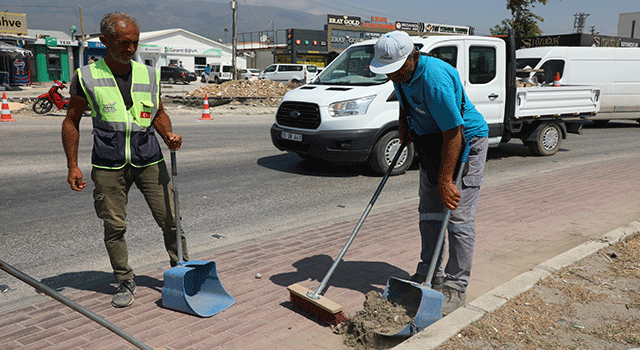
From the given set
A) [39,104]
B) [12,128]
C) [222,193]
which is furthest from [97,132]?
[39,104]

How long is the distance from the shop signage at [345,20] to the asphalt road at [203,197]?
→ 178 feet

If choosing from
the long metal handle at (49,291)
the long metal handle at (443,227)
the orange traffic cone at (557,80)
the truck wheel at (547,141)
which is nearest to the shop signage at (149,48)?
the orange traffic cone at (557,80)

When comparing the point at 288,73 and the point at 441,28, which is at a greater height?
the point at 441,28

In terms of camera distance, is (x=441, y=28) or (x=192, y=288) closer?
(x=192, y=288)

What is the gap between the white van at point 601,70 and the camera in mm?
15664

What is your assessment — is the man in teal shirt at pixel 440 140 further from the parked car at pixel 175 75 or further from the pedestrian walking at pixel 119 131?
the parked car at pixel 175 75

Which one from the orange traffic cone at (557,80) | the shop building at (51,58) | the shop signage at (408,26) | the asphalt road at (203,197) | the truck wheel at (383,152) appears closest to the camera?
the asphalt road at (203,197)

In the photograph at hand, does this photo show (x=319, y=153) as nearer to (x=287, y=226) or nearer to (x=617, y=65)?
(x=287, y=226)

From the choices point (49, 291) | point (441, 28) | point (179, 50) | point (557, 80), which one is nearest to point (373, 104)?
point (49, 291)

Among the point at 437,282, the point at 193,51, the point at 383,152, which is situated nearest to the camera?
the point at 437,282

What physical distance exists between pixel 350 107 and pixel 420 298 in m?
5.04

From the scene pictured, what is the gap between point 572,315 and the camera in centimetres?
331

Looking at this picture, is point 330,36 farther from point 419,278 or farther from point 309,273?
point 419,278

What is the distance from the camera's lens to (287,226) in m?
5.66
